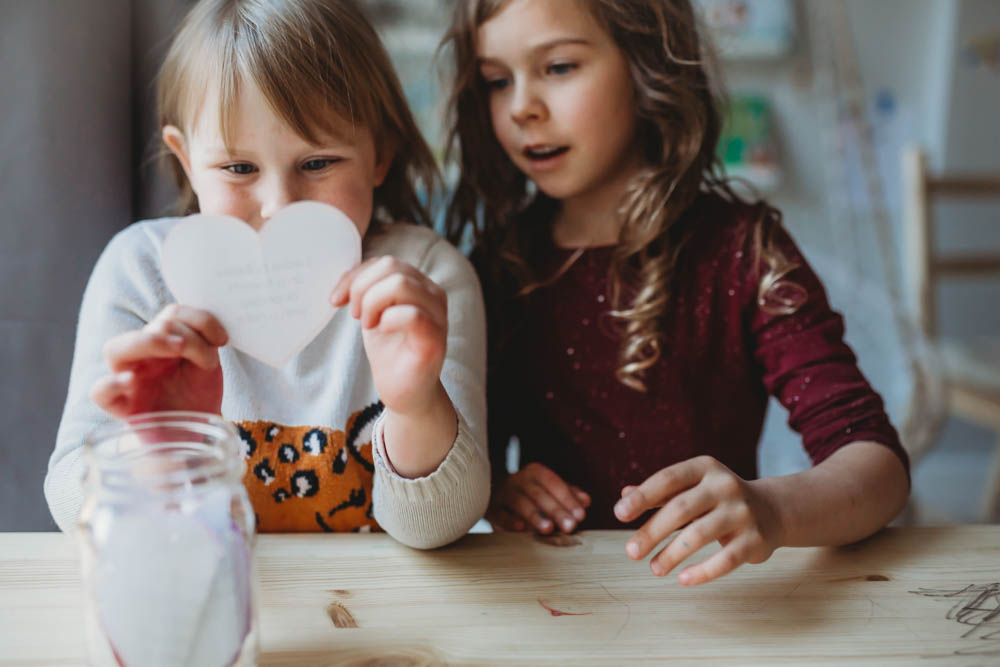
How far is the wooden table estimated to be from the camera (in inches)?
20.9

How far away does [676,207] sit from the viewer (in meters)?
1.04

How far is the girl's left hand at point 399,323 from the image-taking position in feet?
1.90

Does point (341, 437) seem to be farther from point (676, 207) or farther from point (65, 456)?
point (676, 207)

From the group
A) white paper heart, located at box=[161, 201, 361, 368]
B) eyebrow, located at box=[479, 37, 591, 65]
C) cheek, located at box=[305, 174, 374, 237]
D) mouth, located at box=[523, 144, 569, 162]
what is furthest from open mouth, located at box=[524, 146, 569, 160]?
white paper heart, located at box=[161, 201, 361, 368]

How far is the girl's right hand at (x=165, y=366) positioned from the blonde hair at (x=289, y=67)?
0.24 metres

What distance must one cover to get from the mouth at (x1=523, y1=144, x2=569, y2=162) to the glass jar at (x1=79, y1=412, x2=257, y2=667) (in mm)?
642

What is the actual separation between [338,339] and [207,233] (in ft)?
0.97

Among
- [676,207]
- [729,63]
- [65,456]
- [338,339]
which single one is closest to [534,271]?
[676,207]

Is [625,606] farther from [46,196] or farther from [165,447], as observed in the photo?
[46,196]

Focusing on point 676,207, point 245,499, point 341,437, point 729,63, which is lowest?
point 341,437

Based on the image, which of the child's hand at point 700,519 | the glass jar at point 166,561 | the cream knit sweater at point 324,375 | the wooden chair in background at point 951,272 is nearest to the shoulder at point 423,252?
the cream knit sweater at point 324,375

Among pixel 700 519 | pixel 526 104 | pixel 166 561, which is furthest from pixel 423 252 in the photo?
pixel 166 561

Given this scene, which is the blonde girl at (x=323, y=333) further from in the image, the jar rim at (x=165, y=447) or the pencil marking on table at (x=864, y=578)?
the pencil marking on table at (x=864, y=578)

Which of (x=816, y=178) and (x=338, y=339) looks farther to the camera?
(x=816, y=178)
